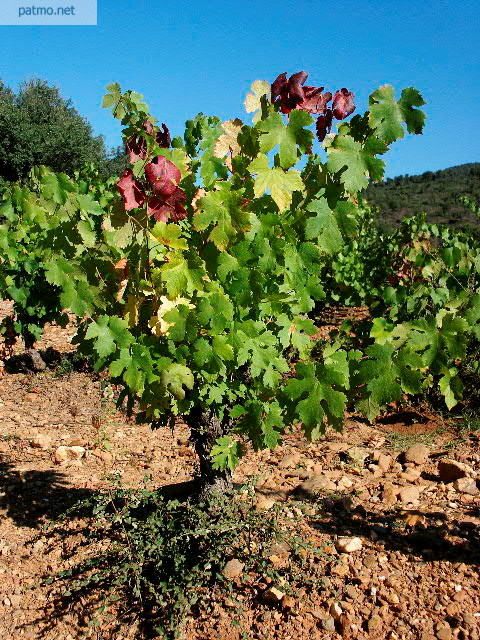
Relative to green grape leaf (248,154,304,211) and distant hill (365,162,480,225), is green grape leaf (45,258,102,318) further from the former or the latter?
distant hill (365,162,480,225)

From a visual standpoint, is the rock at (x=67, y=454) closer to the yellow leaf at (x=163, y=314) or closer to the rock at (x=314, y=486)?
the rock at (x=314, y=486)

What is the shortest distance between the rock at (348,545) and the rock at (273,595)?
16.7 inches

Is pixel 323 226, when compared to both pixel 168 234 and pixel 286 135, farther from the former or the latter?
pixel 168 234

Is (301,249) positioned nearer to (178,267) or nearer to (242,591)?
(178,267)

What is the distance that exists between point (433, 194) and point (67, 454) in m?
31.1

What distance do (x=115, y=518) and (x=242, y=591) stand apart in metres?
0.67

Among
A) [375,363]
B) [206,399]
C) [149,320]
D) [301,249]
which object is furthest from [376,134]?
[206,399]

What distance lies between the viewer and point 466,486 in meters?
3.14

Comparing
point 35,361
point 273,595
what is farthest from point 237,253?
point 35,361

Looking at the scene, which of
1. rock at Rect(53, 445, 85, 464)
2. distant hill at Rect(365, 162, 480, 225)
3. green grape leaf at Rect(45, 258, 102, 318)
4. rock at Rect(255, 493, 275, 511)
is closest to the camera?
green grape leaf at Rect(45, 258, 102, 318)

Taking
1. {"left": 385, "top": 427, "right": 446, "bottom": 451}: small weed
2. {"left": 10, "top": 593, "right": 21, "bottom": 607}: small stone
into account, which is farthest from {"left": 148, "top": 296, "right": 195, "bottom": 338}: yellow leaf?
{"left": 385, "top": 427, "right": 446, "bottom": 451}: small weed

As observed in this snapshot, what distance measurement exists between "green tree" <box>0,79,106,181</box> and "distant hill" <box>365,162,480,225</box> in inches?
569

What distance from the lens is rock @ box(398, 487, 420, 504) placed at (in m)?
3.06

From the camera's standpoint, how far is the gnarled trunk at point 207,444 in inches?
104
